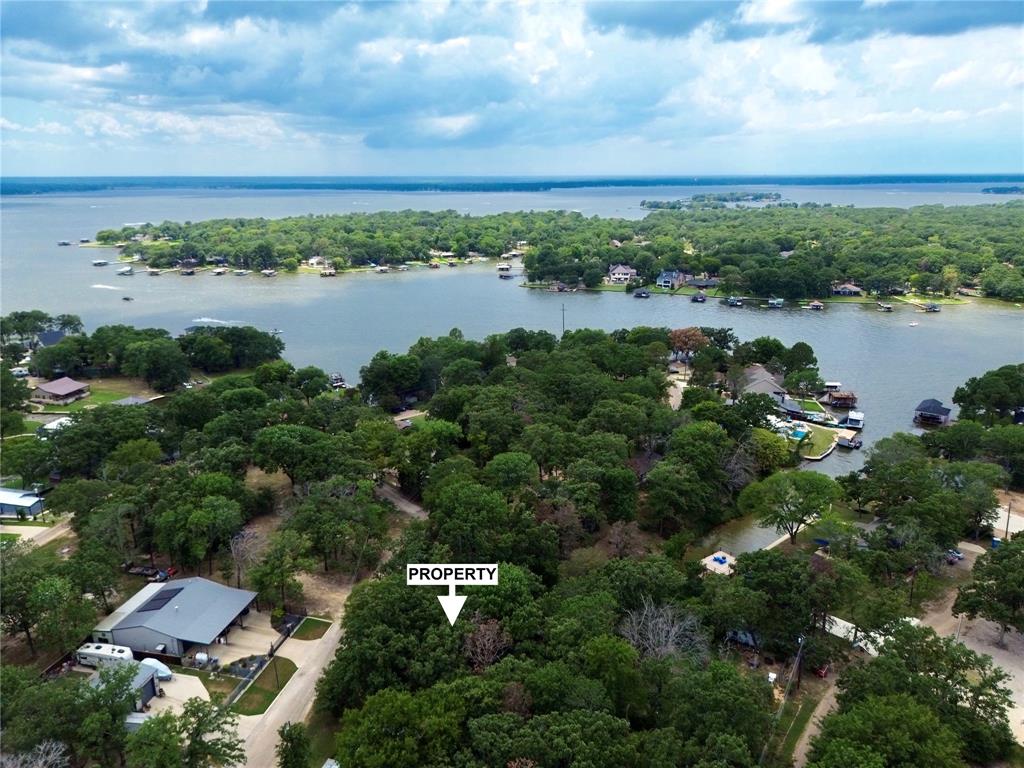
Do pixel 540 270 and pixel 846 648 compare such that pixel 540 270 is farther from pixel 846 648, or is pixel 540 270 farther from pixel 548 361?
pixel 846 648

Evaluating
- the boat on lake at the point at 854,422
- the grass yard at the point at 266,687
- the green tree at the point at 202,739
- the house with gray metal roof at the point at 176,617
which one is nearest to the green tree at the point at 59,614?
the house with gray metal roof at the point at 176,617

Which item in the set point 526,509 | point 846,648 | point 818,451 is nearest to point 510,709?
point 526,509

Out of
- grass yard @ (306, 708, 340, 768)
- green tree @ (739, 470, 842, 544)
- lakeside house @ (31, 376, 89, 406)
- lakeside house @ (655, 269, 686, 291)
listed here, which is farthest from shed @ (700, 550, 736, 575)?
lakeside house @ (655, 269, 686, 291)

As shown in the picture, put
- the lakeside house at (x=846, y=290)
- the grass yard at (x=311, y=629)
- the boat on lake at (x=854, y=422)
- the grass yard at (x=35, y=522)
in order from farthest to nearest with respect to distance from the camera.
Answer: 1. the lakeside house at (x=846, y=290)
2. the boat on lake at (x=854, y=422)
3. the grass yard at (x=35, y=522)
4. the grass yard at (x=311, y=629)

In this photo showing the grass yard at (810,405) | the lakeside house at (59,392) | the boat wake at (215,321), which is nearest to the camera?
the grass yard at (810,405)

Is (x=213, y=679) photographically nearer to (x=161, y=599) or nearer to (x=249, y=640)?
(x=249, y=640)

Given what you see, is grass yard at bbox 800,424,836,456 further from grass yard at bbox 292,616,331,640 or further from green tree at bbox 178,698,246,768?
green tree at bbox 178,698,246,768

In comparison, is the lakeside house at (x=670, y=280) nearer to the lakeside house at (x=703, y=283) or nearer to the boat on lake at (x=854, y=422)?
the lakeside house at (x=703, y=283)

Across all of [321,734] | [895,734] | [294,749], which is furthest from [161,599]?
[895,734]
